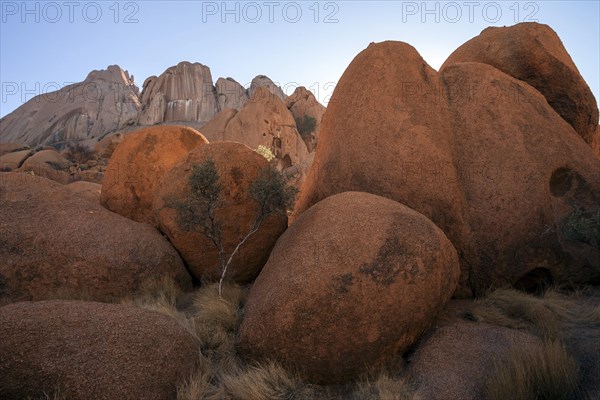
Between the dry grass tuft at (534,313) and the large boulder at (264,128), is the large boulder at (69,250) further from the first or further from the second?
the large boulder at (264,128)

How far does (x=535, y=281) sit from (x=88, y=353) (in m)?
7.08

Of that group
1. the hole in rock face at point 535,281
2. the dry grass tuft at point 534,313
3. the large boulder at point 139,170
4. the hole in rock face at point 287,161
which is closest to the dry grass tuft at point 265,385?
the dry grass tuft at point 534,313

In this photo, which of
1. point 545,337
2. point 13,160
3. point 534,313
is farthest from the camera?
point 13,160

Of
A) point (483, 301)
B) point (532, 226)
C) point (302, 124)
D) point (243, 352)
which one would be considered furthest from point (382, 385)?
point (302, 124)

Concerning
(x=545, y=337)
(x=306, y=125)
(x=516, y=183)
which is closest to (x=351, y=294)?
(x=545, y=337)

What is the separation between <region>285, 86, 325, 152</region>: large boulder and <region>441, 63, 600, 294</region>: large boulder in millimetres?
32122

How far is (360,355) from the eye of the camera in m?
4.76

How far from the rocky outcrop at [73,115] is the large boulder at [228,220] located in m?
47.9

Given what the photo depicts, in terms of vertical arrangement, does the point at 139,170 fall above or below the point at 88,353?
above

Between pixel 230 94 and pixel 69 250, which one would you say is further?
pixel 230 94

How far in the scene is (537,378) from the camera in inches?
166

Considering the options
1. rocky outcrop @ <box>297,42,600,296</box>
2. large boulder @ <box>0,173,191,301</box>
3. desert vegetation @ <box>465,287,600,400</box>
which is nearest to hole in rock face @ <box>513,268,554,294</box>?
rocky outcrop @ <box>297,42,600,296</box>

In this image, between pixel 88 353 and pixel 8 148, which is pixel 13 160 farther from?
pixel 88 353

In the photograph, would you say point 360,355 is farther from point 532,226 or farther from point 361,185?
point 532,226
